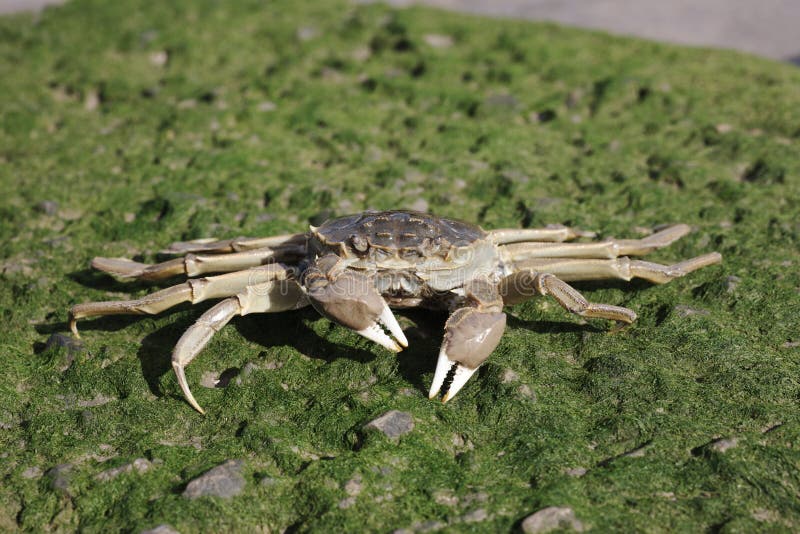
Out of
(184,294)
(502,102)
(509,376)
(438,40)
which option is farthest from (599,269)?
(438,40)

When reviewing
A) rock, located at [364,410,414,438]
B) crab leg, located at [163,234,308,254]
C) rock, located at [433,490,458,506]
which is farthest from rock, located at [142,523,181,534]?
crab leg, located at [163,234,308,254]

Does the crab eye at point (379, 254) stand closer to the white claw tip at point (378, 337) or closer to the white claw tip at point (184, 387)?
the white claw tip at point (378, 337)

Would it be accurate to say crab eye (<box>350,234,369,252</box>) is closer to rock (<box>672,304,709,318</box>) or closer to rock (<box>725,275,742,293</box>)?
rock (<box>672,304,709,318</box>)

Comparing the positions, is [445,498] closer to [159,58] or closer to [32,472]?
[32,472]

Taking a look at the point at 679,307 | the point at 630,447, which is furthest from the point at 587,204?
the point at 630,447

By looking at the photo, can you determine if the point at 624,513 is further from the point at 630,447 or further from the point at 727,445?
the point at 727,445

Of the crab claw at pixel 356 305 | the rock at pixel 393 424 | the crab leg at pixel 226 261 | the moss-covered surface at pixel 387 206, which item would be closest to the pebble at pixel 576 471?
the moss-covered surface at pixel 387 206

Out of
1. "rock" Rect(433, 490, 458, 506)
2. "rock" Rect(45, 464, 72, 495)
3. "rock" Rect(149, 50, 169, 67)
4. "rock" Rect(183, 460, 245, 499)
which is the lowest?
"rock" Rect(45, 464, 72, 495)
